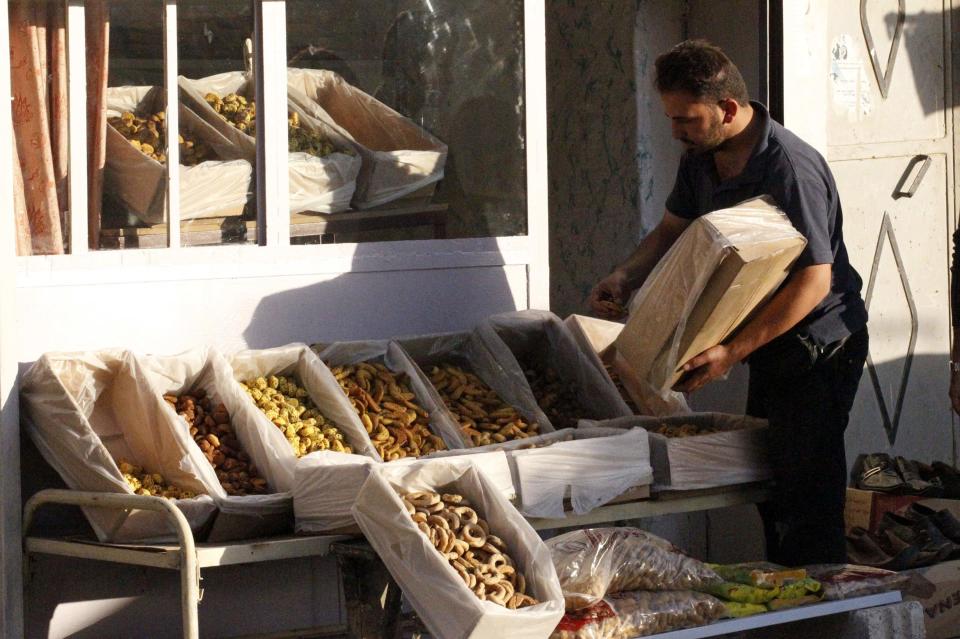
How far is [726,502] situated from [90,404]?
2.07 metres

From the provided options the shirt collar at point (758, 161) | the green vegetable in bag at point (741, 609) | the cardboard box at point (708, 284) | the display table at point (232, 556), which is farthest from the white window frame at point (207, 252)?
the green vegetable in bag at point (741, 609)

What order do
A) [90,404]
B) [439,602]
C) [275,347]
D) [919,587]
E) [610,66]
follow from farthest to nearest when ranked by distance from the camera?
1. [610,66]
2. [919,587]
3. [275,347]
4. [90,404]
5. [439,602]

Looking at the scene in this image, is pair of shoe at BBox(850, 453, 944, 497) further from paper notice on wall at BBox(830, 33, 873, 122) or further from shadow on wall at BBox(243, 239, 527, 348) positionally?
shadow on wall at BBox(243, 239, 527, 348)

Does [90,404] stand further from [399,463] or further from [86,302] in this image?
[399,463]

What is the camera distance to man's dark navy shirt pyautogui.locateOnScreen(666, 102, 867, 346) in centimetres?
462

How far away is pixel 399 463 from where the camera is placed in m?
4.05

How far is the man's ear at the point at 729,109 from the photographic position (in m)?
4.71

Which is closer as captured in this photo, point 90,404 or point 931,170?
point 90,404

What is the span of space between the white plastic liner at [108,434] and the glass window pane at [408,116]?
987 millimetres

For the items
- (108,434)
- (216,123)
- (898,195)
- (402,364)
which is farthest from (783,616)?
(898,195)

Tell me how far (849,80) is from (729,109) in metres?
1.91

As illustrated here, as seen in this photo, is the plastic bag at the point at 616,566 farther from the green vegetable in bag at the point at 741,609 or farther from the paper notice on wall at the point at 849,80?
the paper notice on wall at the point at 849,80

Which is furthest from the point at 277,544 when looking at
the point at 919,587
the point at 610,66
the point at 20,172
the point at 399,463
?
the point at 610,66

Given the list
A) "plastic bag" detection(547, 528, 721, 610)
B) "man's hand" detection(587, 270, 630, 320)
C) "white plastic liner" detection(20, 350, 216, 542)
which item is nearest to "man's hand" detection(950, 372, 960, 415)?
"man's hand" detection(587, 270, 630, 320)
